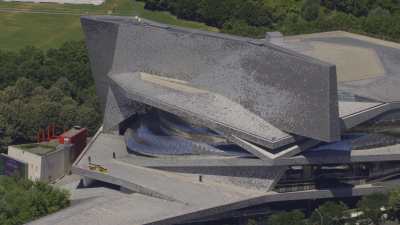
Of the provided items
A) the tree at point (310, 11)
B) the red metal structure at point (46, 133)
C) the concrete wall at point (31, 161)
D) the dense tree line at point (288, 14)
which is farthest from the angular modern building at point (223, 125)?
the tree at point (310, 11)

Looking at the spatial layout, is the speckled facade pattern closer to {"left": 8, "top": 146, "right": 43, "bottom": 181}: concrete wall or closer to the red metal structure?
{"left": 8, "top": 146, "right": 43, "bottom": 181}: concrete wall

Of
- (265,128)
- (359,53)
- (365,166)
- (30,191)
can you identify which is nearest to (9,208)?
(30,191)

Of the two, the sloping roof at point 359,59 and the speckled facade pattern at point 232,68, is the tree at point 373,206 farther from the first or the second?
the speckled facade pattern at point 232,68

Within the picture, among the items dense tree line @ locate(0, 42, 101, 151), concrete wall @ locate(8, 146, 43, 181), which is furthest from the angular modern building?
dense tree line @ locate(0, 42, 101, 151)

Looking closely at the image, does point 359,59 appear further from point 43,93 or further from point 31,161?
point 43,93

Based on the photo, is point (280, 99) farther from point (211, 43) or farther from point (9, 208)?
point (9, 208)

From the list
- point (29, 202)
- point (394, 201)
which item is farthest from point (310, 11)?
point (29, 202)
